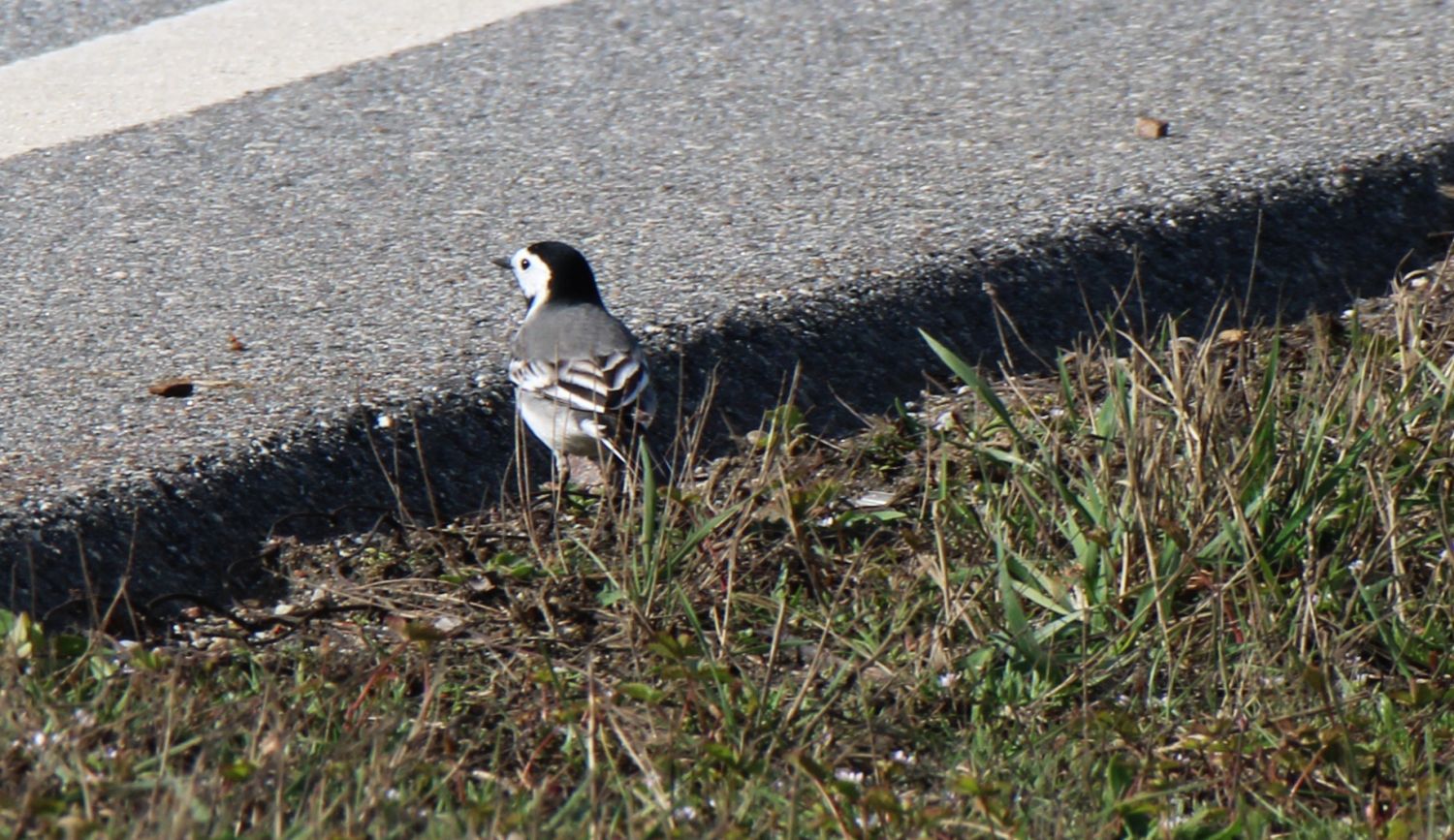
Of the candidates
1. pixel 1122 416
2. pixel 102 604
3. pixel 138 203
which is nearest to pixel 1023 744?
pixel 1122 416

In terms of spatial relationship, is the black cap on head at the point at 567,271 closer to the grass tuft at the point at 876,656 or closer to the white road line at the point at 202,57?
the grass tuft at the point at 876,656

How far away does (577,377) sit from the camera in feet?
14.3

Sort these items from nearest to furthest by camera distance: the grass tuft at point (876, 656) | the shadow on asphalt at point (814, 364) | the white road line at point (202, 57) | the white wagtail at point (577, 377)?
the grass tuft at point (876, 656) < the shadow on asphalt at point (814, 364) < the white wagtail at point (577, 377) < the white road line at point (202, 57)

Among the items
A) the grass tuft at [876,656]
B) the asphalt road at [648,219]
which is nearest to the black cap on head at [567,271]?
the asphalt road at [648,219]

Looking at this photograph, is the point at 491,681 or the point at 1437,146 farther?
the point at 1437,146

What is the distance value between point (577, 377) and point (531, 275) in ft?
2.07

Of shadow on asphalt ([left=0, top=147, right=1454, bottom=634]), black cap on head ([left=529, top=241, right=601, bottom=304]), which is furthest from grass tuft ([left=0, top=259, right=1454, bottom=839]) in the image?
black cap on head ([left=529, top=241, right=601, bottom=304])

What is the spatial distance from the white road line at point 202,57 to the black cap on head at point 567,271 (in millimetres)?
2354

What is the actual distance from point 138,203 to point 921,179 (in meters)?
2.41

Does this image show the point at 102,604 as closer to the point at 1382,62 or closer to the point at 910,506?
the point at 910,506

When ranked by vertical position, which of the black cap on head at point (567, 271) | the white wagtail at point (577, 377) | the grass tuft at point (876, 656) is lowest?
the grass tuft at point (876, 656)

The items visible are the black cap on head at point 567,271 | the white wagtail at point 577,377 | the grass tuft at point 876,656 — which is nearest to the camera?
the grass tuft at point 876,656

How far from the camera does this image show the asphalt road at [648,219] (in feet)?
14.2

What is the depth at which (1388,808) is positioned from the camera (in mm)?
3320
